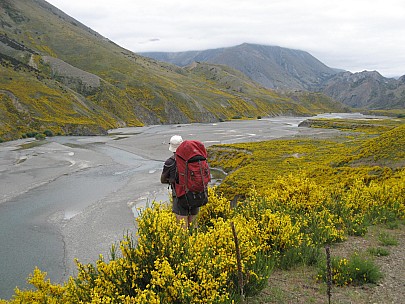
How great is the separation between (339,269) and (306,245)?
1.29 m

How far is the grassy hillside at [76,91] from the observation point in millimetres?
67875

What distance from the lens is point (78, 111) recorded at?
77938 mm

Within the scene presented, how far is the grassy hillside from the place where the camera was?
2672 inches

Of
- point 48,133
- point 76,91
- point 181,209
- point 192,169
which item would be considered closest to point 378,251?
point 181,209

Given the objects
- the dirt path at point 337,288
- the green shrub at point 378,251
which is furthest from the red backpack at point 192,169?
the green shrub at point 378,251

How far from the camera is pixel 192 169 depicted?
6926 mm

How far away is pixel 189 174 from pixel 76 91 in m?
104

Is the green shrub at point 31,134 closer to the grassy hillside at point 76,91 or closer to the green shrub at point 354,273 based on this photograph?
the grassy hillside at point 76,91

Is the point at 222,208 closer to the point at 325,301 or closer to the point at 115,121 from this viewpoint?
the point at 325,301

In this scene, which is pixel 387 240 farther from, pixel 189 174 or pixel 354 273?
pixel 189 174

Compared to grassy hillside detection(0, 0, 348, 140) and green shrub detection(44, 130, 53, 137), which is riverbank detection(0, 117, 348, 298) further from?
grassy hillside detection(0, 0, 348, 140)

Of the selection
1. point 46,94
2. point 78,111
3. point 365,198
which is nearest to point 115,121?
point 78,111

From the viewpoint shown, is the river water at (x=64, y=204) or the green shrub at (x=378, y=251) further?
the river water at (x=64, y=204)

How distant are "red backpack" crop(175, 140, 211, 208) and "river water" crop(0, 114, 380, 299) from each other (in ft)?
5.84
